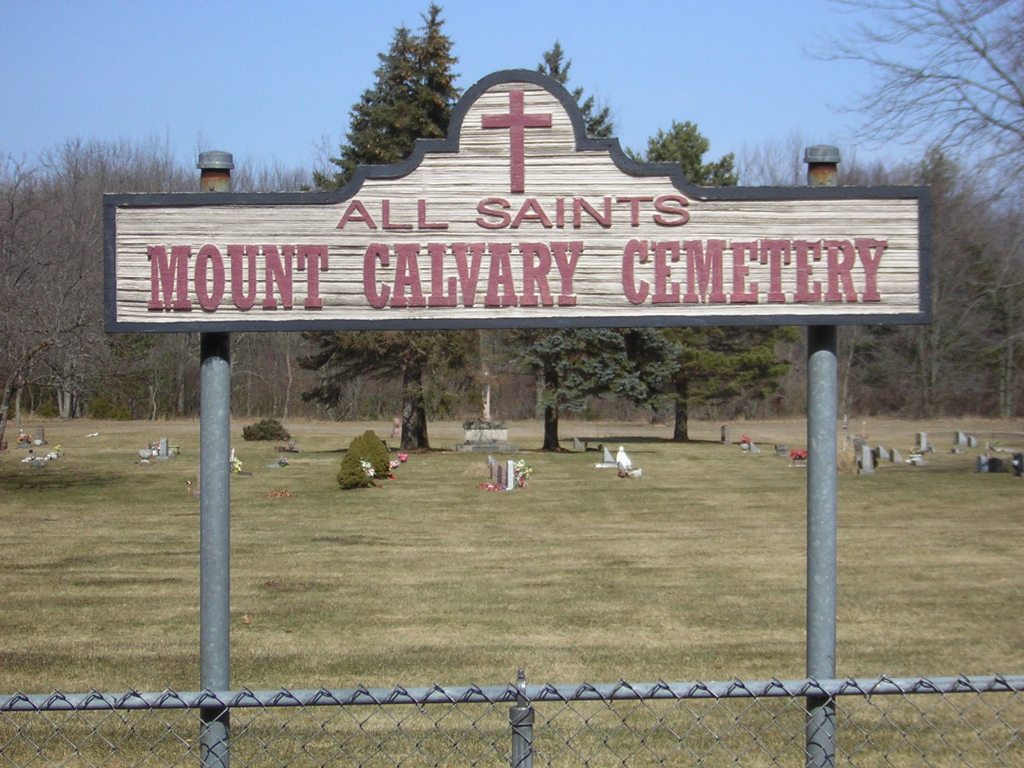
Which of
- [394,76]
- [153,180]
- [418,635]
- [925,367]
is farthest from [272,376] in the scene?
[418,635]

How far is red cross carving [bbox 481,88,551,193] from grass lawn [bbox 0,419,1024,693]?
5.32 meters

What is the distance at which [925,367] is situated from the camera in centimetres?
6338

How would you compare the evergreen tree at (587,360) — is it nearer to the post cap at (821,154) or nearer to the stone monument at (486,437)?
the stone monument at (486,437)

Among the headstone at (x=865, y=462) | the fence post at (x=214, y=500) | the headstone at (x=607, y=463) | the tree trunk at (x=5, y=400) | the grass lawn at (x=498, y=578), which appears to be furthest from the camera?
the headstone at (x=607, y=463)

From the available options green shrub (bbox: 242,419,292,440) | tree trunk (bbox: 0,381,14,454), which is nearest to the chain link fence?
tree trunk (bbox: 0,381,14,454)

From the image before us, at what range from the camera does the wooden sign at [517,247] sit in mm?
4965

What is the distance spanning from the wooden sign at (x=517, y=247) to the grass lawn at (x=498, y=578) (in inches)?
198

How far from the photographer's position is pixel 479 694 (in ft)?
13.1

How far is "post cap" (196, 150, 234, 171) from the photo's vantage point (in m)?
5.02

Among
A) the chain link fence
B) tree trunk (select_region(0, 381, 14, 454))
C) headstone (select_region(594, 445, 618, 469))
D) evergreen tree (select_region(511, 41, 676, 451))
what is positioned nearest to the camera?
the chain link fence

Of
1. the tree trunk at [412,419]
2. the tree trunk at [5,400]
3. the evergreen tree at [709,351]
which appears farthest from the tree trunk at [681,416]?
the tree trunk at [5,400]

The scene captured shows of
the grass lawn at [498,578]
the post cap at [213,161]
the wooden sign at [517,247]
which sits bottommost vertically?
the grass lawn at [498,578]

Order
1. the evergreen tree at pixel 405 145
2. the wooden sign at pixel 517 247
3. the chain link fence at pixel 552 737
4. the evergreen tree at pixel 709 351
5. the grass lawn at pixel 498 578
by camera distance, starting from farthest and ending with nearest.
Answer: the evergreen tree at pixel 709 351 < the evergreen tree at pixel 405 145 < the grass lawn at pixel 498 578 < the chain link fence at pixel 552 737 < the wooden sign at pixel 517 247

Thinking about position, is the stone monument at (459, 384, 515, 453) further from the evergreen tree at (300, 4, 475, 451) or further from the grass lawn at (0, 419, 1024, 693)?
the grass lawn at (0, 419, 1024, 693)
